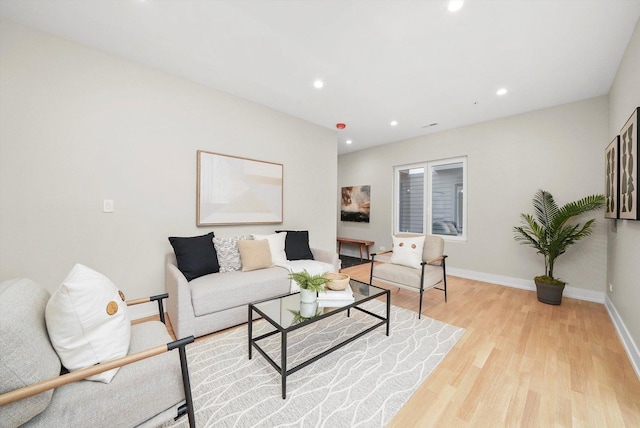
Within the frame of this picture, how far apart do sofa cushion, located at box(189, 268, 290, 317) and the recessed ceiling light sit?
2.88 meters

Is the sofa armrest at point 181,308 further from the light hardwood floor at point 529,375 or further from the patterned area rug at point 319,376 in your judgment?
the light hardwood floor at point 529,375

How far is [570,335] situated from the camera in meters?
2.49

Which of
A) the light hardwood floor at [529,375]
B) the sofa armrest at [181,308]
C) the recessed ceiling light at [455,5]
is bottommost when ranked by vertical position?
the light hardwood floor at [529,375]

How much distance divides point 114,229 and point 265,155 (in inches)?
80.4

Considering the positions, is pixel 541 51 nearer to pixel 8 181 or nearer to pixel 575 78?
pixel 575 78

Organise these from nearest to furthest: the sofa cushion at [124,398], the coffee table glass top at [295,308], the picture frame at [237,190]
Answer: the sofa cushion at [124,398] → the coffee table glass top at [295,308] → the picture frame at [237,190]

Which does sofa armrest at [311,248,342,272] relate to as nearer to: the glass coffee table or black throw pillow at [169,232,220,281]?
the glass coffee table

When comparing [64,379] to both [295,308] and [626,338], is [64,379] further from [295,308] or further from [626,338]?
[626,338]

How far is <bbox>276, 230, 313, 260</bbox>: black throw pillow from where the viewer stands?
355 cm

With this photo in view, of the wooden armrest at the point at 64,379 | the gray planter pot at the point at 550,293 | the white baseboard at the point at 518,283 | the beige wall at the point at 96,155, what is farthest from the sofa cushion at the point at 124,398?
the white baseboard at the point at 518,283

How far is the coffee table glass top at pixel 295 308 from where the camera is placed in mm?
1867

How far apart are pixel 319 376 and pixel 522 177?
4.21 m

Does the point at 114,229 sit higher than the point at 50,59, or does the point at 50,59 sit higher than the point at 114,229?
the point at 50,59

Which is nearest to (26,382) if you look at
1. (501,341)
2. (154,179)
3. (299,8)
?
(154,179)
